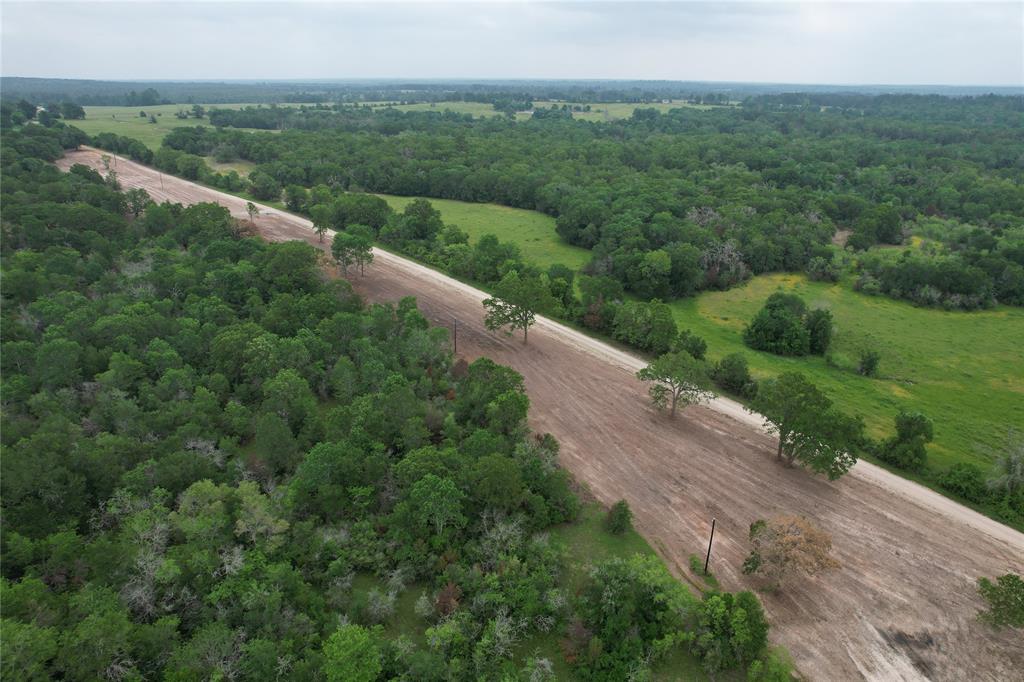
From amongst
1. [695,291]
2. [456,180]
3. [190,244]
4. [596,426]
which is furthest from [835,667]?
[456,180]

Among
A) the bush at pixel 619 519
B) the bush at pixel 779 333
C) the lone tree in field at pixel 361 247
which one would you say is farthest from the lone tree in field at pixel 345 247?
the bush at pixel 619 519

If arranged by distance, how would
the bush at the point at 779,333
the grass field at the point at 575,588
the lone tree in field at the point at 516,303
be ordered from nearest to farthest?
1. the grass field at the point at 575,588
2. the lone tree in field at the point at 516,303
3. the bush at the point at 779,333

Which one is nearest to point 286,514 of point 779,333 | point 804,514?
point 804,514

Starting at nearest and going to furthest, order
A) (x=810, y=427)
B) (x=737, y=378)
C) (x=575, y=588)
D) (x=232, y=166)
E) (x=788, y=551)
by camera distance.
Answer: (x=788, y=551) < (x=575, y=588) < (x=810, y=427) < (x=737, y=378) < (x=232, y=166)

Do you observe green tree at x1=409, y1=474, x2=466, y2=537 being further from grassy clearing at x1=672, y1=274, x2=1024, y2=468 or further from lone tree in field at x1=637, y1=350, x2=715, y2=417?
grassy clearing at x1=672, y1=274, x2=1024, y2=468

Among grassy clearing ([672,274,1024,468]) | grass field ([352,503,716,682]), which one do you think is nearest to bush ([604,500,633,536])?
grass field ([352,503,716,682])

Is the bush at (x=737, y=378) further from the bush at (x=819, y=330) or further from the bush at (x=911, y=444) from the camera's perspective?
the bush at (x=819, y=330)

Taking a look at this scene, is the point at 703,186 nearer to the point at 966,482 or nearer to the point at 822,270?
the point at 822,270
